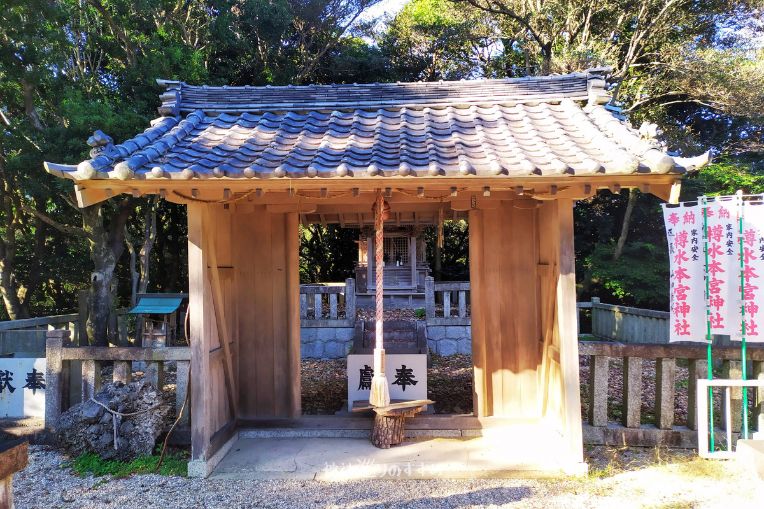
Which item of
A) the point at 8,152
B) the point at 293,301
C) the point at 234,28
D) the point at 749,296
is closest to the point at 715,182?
the point at 749,296

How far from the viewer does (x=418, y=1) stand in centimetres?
1891

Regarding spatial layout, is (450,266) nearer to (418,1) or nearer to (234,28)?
(418,1)

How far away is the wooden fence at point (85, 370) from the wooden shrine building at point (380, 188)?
0.70m

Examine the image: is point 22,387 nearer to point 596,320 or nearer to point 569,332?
point 569,332

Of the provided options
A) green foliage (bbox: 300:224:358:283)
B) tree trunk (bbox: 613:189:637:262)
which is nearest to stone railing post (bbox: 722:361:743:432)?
tree trunk (bbox: 613:189:637:262)

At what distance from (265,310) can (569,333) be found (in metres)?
3.36

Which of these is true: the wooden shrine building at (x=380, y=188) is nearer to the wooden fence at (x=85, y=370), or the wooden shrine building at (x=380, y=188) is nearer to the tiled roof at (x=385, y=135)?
the tiled roof at (x=385, y=135)

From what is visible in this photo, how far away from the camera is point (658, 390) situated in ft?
17.1

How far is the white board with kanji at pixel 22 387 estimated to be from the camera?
5.60 metres

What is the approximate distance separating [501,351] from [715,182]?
10.3m

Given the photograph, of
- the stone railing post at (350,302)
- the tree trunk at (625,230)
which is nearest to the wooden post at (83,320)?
the stone railing post at (350,302)

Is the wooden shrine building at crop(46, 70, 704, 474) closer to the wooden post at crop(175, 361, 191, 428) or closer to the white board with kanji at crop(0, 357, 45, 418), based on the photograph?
the wooden post at crop(175, 361, 191, 428)

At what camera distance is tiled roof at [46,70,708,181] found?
3.96m

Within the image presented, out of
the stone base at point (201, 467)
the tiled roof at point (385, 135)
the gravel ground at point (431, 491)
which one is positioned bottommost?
the gravel ground at point (431, 491)
